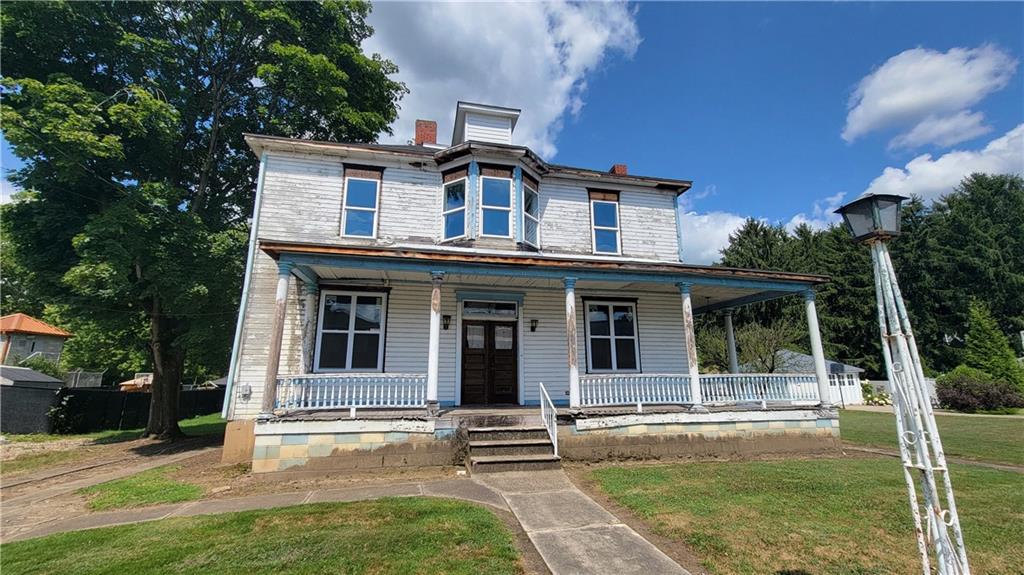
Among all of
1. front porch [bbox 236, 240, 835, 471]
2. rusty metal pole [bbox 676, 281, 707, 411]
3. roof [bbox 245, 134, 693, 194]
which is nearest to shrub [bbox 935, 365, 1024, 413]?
front porch [bbox 236, 240, 835, 471]

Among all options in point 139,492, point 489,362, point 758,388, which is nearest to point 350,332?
point 489,362

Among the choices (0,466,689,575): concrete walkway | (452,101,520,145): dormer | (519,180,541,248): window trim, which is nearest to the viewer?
(0,466,689,575): concrete walkway

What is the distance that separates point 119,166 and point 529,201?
13.0m

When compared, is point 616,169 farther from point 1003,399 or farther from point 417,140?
point 1003,399

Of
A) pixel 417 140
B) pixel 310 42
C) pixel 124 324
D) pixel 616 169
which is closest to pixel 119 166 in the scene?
pixel 124 324

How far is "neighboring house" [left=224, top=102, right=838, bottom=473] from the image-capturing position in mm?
8297

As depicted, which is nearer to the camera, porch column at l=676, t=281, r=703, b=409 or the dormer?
porch column at l=676, t=281, r=703, b=409

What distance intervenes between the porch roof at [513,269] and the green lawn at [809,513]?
167 inches

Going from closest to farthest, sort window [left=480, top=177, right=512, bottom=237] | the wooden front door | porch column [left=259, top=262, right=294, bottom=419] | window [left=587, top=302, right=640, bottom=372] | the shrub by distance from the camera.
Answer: porch column [left=259, top=262, right=294, bottom=419] < the wooden front door < window [left=480, top=177, right=512, bottom=237] < window [left=587, top=302, right=640, bottom=372] < the shrub

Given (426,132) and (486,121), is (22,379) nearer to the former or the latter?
(426,132)

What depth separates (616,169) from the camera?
1441cm

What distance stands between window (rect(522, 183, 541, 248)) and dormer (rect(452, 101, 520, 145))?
8.65 ft

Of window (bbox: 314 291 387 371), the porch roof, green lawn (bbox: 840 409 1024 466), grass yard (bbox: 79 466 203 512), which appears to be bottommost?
grass yard (bbox: 79 466 203 512)

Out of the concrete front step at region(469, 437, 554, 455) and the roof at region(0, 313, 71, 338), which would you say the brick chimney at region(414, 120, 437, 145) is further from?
the roof at region(0, 313, 71, 338)
